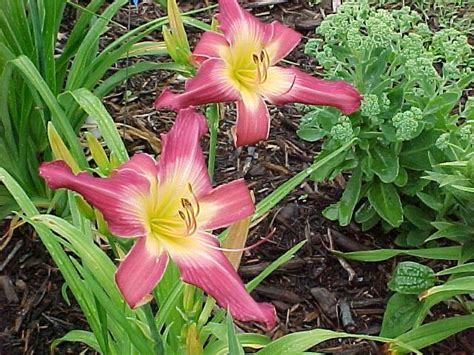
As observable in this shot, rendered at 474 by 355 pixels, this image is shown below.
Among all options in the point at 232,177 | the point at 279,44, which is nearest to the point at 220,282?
the point at 279,44

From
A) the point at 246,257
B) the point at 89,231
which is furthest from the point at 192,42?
the point at 89,231

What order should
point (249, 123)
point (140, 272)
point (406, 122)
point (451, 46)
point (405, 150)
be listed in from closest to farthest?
point (140, 272) < point (249, 123) < point (406, 122) < point (451, 46) < point (405, 150)

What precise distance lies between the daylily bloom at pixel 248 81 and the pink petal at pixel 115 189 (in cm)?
15

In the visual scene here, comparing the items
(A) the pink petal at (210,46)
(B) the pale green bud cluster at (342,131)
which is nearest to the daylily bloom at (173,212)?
(A) the pink petal at (210,46)

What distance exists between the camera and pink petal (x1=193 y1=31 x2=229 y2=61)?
1.37 m

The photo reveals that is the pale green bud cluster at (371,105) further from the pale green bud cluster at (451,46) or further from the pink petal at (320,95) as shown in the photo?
the pink petal at (320,95)

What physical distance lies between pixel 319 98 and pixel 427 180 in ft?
2.31

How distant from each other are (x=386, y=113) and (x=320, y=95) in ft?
1.90

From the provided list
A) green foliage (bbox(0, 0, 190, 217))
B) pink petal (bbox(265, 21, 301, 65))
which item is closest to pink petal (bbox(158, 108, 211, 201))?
pink petal (bbox(265, 21, 301, 65))

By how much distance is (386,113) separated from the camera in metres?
1.94

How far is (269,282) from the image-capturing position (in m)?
2.09

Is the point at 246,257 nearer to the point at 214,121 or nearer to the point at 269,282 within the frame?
the point at 269,282

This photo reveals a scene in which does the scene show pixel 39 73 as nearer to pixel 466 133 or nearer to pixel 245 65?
pixel 245 65

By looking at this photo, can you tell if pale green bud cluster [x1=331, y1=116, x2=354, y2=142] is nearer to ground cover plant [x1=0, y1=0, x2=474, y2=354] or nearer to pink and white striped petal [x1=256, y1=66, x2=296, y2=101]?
ground cover plant [x1=0, y1=0, x2=474, y2=354]
